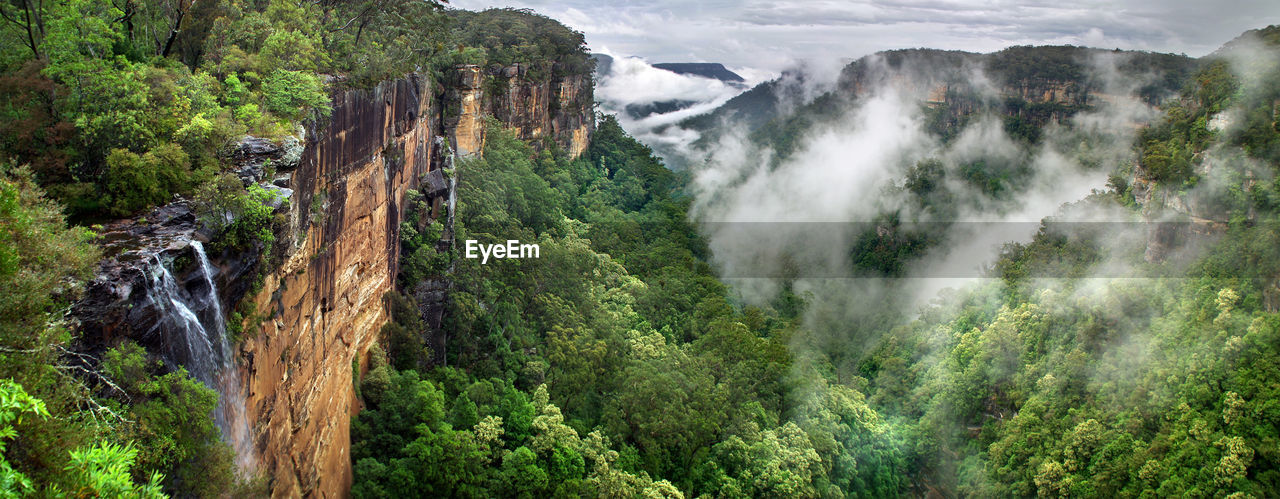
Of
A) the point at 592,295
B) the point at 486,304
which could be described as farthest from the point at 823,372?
the point at 486,304

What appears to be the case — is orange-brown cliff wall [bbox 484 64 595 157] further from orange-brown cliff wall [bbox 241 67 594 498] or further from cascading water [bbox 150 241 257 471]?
cascading water [bbox 150 241 257 471]

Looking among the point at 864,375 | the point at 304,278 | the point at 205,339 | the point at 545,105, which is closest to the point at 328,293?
the point at 304,278

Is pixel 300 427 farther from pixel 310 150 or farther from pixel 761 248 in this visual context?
pixel 761 248

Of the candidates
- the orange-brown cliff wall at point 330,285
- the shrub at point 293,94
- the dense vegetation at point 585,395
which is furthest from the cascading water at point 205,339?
the dense vegetation at point 585,395

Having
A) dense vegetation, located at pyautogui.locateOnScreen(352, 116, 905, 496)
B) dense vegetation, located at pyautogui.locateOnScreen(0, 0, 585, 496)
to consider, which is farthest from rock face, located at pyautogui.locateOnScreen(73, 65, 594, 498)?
dense vegetation, located at pyautogui.locateOnScreen(352, 116, 905, 496)

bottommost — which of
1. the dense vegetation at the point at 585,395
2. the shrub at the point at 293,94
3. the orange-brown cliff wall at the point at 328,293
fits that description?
the dense vegetation at the point at 585,395

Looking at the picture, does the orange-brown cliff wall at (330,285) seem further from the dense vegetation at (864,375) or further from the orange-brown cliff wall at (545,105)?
the orange-brown cliff wall at (545,105)

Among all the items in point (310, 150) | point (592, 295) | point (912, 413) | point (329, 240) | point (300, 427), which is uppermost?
point (310, 150)
